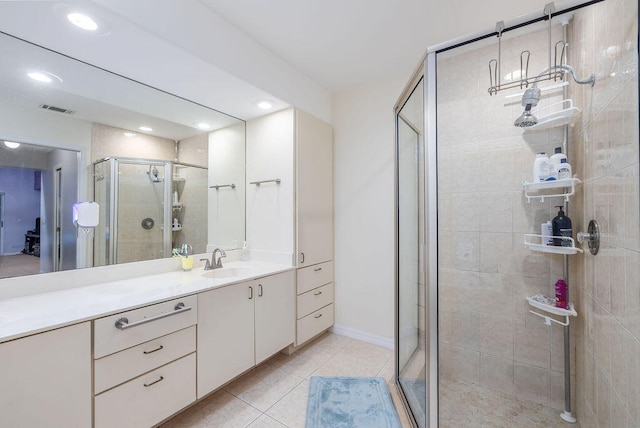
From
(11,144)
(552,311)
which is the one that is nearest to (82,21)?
(11,144)

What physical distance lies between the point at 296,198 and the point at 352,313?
1322 mm

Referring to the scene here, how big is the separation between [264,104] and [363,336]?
2.37 metres

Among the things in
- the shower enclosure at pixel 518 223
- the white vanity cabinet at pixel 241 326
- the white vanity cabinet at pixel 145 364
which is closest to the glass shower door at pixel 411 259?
the shower enclosure at pixel 518 223

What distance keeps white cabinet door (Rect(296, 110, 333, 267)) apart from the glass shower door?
2.75 feet

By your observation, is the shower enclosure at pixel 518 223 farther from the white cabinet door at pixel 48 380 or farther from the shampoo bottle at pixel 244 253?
the white cabinet door at pixel 48 380

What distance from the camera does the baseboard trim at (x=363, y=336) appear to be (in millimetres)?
2475

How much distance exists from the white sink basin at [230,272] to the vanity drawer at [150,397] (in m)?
0.69

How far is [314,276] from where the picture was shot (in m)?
2.51

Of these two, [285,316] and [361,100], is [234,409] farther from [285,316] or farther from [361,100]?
[361,100]

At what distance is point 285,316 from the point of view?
219 centimetres

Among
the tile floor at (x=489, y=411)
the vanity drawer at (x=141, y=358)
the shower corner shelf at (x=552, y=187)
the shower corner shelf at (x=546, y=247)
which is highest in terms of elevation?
the shower corner shelf at (x=552, y=187)

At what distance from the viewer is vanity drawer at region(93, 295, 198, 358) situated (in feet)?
3.94

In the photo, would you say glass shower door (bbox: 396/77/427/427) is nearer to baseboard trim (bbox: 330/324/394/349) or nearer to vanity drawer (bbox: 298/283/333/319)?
baseboard trim (bbox: 330/324/394/349)

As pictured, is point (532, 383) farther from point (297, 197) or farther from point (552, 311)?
point (297, 197)
